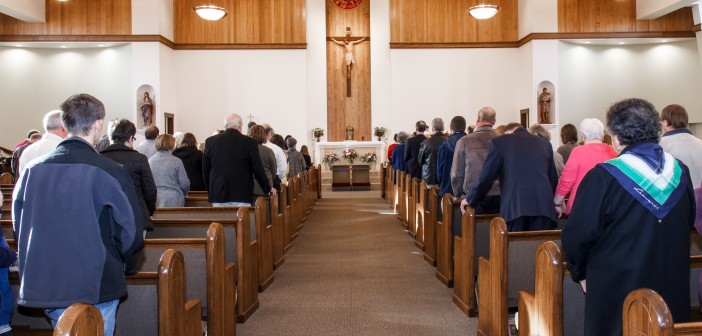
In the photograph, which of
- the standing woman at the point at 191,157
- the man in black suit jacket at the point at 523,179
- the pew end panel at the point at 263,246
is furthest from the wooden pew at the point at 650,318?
the standing woman at the point at 191,157

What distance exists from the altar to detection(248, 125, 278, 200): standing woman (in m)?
8.96

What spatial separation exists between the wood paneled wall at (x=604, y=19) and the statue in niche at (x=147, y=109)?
8.97 metres

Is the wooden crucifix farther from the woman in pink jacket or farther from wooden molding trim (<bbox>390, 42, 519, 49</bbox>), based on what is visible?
the woman in pink jacket

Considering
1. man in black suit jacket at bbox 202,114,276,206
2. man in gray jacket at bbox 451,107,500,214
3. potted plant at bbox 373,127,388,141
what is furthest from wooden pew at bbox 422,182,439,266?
potted plant at bbox 373,127,388,141

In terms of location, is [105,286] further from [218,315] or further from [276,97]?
[276,97]

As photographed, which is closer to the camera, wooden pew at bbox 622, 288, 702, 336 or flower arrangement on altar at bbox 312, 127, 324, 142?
wooden pew at bbox 622, 288, 702, 336

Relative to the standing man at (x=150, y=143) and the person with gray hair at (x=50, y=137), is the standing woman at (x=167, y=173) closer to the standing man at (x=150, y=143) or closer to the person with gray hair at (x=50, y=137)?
the standing man at (x=150, y=143)

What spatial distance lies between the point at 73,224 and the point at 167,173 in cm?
294

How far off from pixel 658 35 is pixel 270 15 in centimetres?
870

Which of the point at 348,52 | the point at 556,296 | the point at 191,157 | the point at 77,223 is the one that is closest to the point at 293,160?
the point at 191,157

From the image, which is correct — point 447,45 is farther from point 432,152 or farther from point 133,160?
point 133,160

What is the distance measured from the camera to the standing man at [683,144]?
4.55 meters

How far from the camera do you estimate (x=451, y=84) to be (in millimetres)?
16312

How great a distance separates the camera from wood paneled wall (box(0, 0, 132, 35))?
46.6 feet
